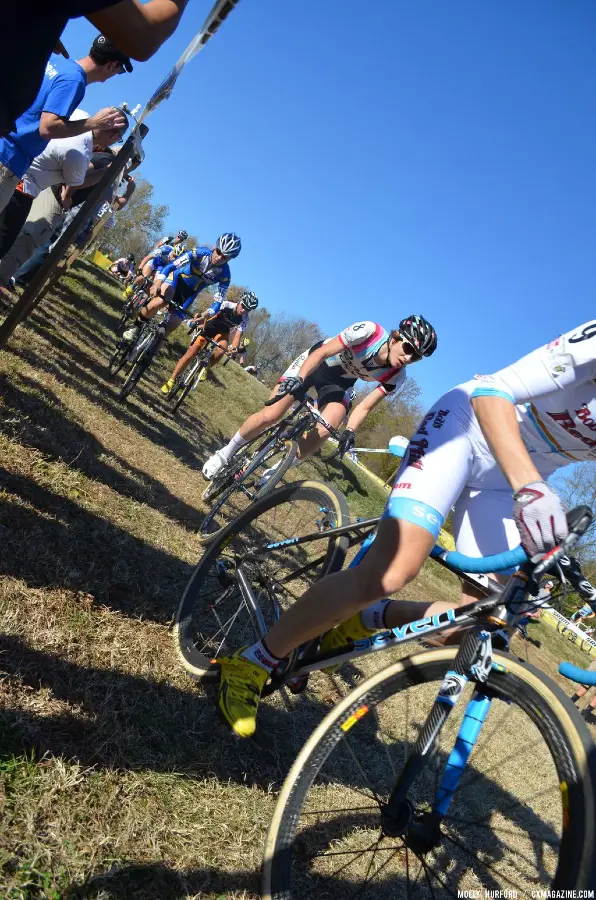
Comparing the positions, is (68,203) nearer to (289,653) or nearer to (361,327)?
(361,327)

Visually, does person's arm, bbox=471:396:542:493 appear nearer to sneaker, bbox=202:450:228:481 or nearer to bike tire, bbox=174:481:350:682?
bike tire, bbox=174:481:350:682

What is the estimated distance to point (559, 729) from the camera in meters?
1.68

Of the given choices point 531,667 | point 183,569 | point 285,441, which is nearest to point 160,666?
point 183,569

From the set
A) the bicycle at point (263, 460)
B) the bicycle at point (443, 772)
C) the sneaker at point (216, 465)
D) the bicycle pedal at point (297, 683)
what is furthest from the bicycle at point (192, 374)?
the bicycle at point (443, 772)

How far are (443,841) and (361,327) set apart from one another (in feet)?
14.2

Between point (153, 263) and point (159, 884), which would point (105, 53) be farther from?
point (153, 263)

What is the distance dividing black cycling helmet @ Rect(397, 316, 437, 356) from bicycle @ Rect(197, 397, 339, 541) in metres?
0.99

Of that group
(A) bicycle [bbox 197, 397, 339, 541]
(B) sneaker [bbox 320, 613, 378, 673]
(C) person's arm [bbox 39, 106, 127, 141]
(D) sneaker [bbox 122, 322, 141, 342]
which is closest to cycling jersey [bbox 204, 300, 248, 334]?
(D) sneaker [bbox 122, 322, 141, 342]

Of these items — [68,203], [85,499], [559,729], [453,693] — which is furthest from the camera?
[68,203]

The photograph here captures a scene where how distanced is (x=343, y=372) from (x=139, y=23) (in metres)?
4.65

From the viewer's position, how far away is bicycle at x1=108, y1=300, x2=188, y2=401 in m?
7.91

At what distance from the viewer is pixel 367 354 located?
567cm

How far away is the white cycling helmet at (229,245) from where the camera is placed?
10438 mm

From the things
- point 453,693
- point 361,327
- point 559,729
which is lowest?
point 453,693
